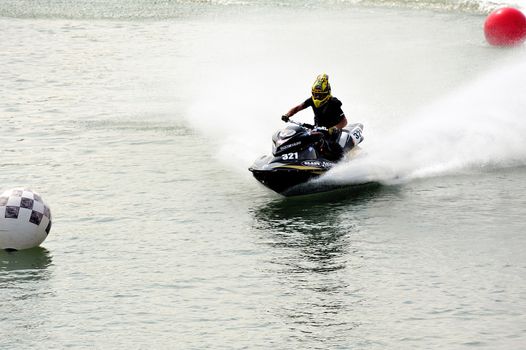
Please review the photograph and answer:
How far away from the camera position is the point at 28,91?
31281 mm

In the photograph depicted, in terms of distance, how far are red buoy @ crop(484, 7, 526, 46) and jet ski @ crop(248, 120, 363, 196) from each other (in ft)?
60.3

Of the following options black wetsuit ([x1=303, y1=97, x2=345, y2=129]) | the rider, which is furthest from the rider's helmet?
black wetsuit ([x1=303, y1=97, x2=345, y2=129])

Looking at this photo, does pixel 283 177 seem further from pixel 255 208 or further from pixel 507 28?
pixel 507 28

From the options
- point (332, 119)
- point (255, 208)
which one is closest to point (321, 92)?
point (332, 119)

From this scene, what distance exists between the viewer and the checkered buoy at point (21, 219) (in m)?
15.4

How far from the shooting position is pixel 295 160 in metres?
18.8

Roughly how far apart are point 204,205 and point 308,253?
350 centimetres

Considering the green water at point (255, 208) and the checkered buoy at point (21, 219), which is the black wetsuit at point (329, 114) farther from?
the checkered buoy at point (21, 219)

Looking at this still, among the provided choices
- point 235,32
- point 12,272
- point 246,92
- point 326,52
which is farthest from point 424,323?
point 235,32

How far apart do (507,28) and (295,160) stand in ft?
64.5

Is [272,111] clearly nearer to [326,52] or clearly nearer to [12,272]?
[326,52]

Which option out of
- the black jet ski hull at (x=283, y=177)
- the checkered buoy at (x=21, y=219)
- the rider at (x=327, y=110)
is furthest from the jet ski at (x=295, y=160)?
the checkered buoy at (x=21, y=219)

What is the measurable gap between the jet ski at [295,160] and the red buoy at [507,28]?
60.3ft

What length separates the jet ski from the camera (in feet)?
61.1
